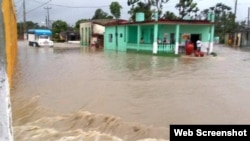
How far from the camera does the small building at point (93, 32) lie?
137 ft

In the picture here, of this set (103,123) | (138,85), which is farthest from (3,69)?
(138,85)

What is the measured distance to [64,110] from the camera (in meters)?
7.23

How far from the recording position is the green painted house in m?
25.7

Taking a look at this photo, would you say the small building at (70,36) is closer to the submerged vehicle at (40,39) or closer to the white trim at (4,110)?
the submerged vehicle at (40,39)

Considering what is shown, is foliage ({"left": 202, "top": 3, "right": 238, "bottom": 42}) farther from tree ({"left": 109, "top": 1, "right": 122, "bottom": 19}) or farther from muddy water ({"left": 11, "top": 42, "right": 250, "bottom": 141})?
muddy water ({"left": 11, "top": 42, "right": 250, "bottom": 141})

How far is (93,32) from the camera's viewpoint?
4444 centimetres

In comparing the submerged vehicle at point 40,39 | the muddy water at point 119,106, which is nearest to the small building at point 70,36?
the submerged vehicle at point 40,39

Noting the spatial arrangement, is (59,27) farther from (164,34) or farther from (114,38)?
(164,34)

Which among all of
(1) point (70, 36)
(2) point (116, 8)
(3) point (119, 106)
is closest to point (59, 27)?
(1) point (70, 36)

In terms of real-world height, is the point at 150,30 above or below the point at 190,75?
above

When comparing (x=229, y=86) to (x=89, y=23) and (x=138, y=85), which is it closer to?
(x=138, y=85)

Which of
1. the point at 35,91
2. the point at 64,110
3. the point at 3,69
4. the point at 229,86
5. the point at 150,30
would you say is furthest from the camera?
the point at 150,30

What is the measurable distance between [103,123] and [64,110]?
4.51 ft

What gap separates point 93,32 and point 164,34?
730 inches
